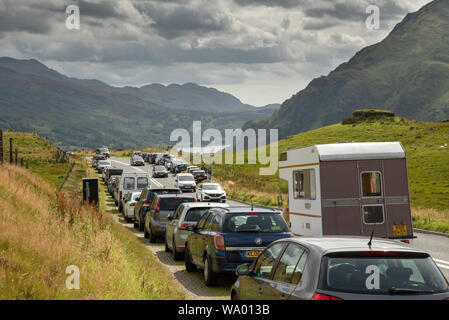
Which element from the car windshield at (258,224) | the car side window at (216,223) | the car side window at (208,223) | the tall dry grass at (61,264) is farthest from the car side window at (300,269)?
the car side window at (208,223)

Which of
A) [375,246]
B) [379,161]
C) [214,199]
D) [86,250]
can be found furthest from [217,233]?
[214,199]

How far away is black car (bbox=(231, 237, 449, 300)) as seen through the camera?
17.0 feet

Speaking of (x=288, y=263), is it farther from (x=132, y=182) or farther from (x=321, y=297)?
(x=132, y=182)

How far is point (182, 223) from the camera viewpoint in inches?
614

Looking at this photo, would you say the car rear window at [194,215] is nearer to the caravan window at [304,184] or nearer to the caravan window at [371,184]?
the caravan window at [304,184]

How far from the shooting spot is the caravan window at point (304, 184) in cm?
1523

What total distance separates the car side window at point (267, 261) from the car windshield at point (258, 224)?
3901 millimetres

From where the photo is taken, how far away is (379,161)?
1447cm

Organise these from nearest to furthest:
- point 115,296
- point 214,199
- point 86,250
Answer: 1. point 115,296
2. point 86,250
3. point 214,199

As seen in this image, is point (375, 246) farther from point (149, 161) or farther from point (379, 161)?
point (149, 161)

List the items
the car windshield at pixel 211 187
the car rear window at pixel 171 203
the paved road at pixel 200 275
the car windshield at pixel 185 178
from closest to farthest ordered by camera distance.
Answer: the paved road at pixel 200 275 < the car rear window at pixel 171 203 < the car windshield at pixel 211 187 < the car windshield at pixel 185 178

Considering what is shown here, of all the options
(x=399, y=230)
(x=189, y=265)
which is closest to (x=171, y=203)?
(x=189, y=265)

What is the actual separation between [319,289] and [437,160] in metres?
80.6

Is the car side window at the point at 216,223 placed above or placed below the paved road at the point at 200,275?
above
